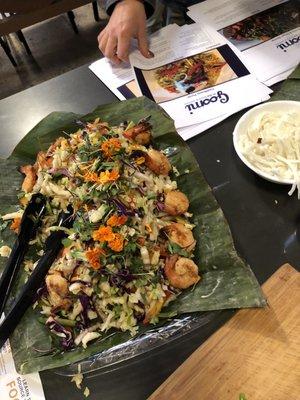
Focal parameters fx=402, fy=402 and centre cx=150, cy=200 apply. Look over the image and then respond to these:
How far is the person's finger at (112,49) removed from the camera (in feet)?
6.36

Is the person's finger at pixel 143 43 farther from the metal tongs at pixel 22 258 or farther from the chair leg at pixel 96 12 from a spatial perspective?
the chair leg at pixel 96 12

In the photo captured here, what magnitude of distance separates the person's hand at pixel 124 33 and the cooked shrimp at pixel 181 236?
0.99m

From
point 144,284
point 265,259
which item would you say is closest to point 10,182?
point 144,284

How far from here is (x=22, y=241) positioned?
4.63ft

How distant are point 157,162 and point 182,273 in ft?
1.43

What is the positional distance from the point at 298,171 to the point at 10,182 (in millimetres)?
1106

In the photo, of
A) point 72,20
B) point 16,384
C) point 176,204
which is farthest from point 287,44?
point 72,20

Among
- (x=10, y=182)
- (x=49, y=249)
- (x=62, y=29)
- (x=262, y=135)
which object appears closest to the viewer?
(x=49, y=249)

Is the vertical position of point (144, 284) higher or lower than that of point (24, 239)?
lower

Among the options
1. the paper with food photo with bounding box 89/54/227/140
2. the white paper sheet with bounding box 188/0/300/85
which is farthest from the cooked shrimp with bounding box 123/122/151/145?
the white paper sheet with bounding box 188/0/300/85

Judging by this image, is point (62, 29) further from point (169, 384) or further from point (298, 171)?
point (169, 384)

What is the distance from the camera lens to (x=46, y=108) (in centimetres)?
188

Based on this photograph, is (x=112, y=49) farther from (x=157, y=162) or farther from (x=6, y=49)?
(x=6, y=49)

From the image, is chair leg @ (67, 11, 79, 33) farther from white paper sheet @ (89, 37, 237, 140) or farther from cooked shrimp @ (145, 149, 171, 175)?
cooked shrimp @ (145, 149, 171, 175)
